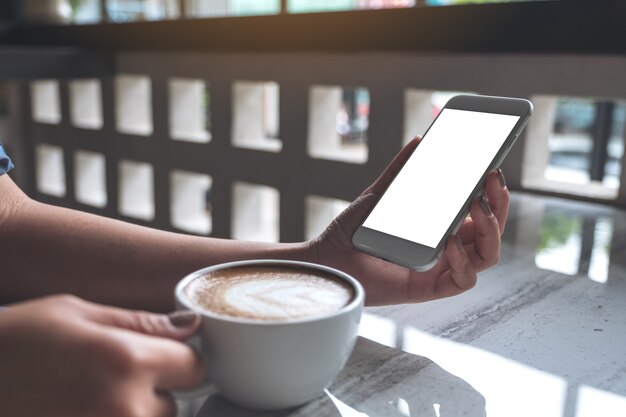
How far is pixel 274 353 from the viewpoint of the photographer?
33 centimetres

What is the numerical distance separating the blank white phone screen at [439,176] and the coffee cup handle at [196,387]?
23 cm

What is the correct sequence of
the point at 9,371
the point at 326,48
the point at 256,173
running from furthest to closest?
1. the point at 256,173
2. the point at 326,48
3. the point at 9,371

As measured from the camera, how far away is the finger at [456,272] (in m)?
0.52

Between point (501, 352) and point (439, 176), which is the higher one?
point (439, 176)

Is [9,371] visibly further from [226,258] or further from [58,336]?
[226,258]

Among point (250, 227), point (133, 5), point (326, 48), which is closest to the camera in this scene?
point (326, 48)

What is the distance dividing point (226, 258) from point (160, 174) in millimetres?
1367

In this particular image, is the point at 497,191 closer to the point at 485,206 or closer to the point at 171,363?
the point at 485,206

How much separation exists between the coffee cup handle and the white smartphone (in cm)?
21

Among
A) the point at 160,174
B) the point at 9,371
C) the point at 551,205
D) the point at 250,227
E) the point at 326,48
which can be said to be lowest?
the point at 250,227

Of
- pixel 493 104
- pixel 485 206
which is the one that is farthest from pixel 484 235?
pixel 493 104

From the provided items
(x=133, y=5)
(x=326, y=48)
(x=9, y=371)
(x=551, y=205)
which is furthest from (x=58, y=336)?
(x=133, y=5)

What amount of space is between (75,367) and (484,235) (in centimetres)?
34

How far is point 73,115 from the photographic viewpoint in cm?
212
